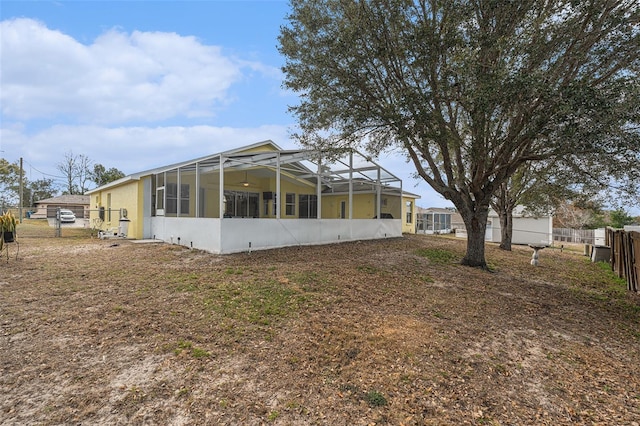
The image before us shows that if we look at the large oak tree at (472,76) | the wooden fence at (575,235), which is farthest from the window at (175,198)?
the wooden fence at (575,235)

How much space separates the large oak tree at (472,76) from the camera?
209 inches

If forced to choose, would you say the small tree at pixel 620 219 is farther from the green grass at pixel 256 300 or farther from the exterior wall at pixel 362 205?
the green grass at pixel 256 300

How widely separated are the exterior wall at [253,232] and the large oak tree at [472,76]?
343 centimetres

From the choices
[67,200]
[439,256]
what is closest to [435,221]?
[439,256]

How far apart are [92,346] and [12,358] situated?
664 millimetres

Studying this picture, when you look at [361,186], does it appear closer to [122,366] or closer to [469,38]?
[469,38]

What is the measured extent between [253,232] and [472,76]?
7.46 meters

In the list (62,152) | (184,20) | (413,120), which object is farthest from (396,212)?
(62,152)

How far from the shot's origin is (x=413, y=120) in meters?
7.11

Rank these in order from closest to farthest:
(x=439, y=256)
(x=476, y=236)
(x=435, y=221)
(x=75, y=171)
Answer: (x=476, y=236)
(x=439, y=256)
(x=435, y=221)
(x=75, y=171)

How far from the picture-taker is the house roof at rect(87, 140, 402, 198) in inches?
416

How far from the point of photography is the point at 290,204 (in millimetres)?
16391

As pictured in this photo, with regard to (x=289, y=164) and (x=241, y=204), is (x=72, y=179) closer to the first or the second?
(x=241, y=204)

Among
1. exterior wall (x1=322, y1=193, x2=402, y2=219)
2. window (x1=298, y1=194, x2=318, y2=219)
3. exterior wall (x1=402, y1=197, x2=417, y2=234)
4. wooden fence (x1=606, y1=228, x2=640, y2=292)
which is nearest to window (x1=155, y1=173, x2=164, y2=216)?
window (x1=298, y1=194, x2=318, y2=219)
